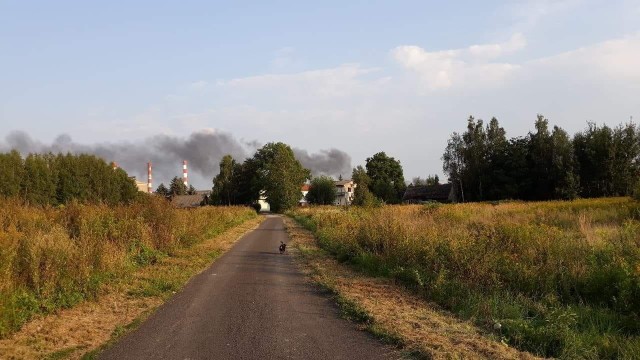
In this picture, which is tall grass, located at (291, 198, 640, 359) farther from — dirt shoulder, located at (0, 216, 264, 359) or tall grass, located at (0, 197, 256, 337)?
tall grass, located at (0, 197, 256, 337)

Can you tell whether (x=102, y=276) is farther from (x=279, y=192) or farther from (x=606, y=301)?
(x=279, y=192)

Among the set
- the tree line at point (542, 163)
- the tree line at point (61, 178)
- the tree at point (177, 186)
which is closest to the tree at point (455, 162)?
the tree line at point (542, 163)

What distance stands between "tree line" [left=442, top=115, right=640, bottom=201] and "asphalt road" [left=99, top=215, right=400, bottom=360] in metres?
56.9

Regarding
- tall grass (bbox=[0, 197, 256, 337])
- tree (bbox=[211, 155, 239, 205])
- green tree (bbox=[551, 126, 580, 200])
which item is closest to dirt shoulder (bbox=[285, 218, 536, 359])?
tall grass (bbox=[0, 197, 256, 337])

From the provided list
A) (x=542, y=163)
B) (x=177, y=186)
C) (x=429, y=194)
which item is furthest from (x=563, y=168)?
(x=177, y=186)

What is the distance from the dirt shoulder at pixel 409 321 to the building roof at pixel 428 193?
290ft

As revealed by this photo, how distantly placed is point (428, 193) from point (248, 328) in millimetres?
98294

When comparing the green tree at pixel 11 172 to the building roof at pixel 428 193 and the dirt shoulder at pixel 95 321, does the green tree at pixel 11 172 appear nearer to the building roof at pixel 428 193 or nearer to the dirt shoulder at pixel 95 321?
→ the dirt shoulder at pixel 95 321

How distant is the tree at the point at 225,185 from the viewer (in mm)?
105125

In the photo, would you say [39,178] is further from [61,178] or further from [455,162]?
[455,162]

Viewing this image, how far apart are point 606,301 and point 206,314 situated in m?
7.12

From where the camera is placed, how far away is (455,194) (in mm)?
87750

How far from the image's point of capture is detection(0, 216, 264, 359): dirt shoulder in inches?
261

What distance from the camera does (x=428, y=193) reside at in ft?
337
